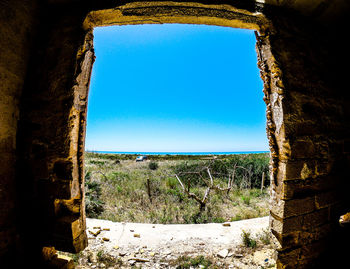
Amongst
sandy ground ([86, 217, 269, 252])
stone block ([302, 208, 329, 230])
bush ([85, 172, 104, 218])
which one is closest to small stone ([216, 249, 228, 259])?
sandy ground ([86, 217, 269, 252])

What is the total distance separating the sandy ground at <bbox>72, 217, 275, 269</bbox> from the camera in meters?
2.53

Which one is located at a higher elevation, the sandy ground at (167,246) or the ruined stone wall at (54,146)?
the ruined stone wall at (54,146)

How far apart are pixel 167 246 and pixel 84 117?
2.96 meters

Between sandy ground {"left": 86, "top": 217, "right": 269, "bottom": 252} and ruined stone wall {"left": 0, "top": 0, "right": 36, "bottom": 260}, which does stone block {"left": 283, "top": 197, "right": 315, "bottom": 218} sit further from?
ruined stone wall {"left": 0, "top": 0, "right": 36, "bottom": 260}

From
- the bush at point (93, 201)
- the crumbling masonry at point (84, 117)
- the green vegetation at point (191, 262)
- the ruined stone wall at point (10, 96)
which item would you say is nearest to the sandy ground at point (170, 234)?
the green vegetation at point (191, 262)

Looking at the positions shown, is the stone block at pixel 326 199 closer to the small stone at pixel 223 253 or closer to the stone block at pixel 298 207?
the stone block at pixel 298 207

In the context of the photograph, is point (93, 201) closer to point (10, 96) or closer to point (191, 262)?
point (191, 262)

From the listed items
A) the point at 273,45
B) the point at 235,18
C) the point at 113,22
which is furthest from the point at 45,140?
the point at 273,45

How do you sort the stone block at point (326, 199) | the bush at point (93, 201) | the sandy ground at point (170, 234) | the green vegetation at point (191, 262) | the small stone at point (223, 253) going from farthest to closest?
the bush at point (93, 201) < the sandy ground at point (170, 234) < the small stone at point (223, 253) < the green vegetation at point (191, 262) < the stone block at point (326, 199)

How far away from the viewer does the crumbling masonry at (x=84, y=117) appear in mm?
1454

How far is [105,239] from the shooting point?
310 cm

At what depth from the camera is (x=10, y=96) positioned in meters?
1.47

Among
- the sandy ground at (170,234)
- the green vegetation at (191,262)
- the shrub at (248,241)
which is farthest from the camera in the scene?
the sandy ground at (170,234)

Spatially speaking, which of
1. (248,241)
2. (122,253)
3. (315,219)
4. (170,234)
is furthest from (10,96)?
(248,241)
